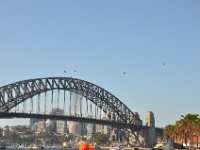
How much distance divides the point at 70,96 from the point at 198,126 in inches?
2605

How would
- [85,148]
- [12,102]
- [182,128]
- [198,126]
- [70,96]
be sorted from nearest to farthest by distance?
[85,148]
[198,126]
[182,128]
[12,102]
[70,96]

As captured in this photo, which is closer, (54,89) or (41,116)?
(41,116)

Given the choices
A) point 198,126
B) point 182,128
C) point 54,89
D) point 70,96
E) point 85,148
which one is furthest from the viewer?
point 70,96

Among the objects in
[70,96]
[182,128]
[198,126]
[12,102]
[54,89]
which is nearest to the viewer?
[198,126]

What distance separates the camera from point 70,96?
641 ft

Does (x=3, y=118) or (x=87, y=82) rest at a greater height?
(x=87, y=82)

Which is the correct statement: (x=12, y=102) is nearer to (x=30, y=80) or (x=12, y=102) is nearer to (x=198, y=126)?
(x=30, y=80)

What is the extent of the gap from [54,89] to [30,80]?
11.5m

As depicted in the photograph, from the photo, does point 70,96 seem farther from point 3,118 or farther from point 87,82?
point 3,118

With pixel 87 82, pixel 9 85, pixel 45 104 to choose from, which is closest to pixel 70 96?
pixel 87 82

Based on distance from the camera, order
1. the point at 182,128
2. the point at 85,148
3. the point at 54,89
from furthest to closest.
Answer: the point at 54,89, the point at 182,128, the point at 85,148

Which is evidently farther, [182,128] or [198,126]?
[182,128]

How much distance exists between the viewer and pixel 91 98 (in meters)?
200

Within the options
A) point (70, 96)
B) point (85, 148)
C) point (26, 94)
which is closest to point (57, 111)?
point (70, 96)
